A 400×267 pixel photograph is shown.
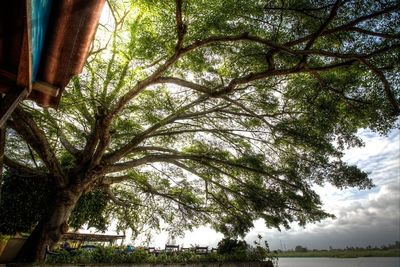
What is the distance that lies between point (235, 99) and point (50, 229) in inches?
295

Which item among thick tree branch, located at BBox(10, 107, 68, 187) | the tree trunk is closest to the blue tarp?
thick tree branch, located at BBox(10, 107, 68, 187)

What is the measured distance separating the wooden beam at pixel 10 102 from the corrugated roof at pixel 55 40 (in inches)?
6.1

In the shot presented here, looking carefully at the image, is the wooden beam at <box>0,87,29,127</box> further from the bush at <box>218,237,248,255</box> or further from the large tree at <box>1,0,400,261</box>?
the bush at <box>218,237,248,255</box>

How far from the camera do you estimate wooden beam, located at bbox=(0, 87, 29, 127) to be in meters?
2.57

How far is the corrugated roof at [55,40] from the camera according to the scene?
7.42 ft

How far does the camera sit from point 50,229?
867 cm

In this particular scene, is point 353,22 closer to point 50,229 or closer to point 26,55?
point 26,55

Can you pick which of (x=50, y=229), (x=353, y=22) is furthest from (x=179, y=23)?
(x=50, y=229)

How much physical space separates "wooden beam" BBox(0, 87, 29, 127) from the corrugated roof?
0.51 ft

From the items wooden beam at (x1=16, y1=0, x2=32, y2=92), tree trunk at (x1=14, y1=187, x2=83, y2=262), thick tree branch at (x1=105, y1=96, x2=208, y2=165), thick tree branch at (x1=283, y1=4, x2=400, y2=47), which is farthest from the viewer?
thick tree branch at (x1=105, y1=96, x2=208, y2=165)

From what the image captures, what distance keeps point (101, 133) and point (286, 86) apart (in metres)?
5.95

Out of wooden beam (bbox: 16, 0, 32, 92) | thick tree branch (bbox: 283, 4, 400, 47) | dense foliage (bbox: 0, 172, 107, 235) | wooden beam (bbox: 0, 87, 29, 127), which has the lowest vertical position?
wooden beam (bbox: 0, 87, 29, 127)

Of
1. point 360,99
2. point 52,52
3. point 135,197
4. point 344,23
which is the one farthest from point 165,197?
point 52,52

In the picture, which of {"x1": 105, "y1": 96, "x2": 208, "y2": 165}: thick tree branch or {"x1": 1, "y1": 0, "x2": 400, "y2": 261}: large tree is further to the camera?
{"x1": 105, "y1": 96, "x2": 208, "y2": 165}: thick tree branch
